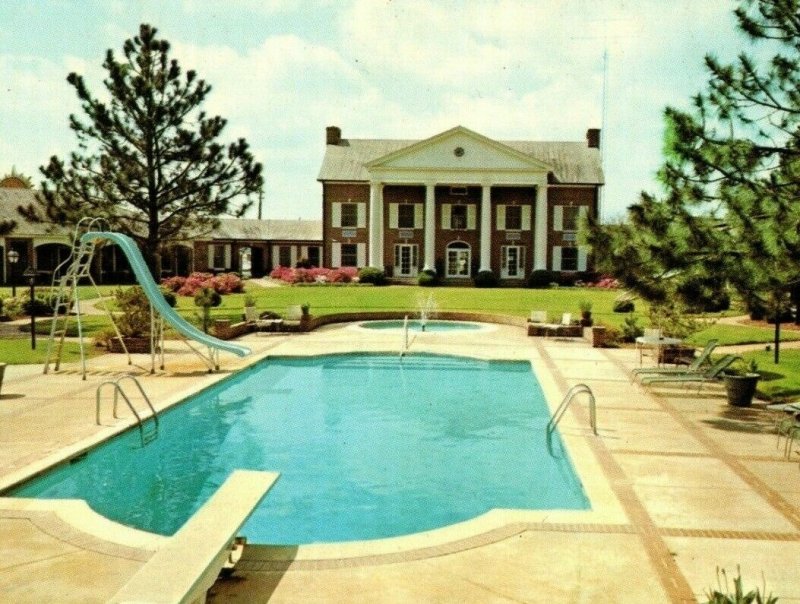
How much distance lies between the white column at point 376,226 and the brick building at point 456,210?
0.07 meters

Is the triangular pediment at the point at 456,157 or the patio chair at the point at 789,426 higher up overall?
the triangular pediment at the point at 456,157

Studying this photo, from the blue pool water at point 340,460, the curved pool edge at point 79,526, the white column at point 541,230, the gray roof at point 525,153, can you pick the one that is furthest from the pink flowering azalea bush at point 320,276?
the curved pool edge at point 79,526

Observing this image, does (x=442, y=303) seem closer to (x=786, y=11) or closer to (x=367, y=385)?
(x=367, y=385)

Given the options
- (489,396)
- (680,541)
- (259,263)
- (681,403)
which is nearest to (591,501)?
(680,541)

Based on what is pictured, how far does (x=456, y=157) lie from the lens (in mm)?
49156

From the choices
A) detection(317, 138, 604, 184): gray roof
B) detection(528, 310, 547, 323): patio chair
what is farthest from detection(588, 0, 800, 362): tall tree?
detection(317, 138, 604, 184): gray roof

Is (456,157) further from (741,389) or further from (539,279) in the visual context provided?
(741,389)

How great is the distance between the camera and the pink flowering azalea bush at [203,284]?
3753cm

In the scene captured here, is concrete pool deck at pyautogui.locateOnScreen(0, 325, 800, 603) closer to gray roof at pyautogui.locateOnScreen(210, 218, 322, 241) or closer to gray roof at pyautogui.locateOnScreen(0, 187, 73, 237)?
gray roof at pyautogui.locateOnScreen(0, 187, 73, 237)

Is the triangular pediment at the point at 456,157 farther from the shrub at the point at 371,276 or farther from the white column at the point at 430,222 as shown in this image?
the shrub at the point at 371,276

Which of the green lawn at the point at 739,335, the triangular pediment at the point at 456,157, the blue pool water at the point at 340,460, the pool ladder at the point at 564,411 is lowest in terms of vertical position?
the blue pool water at the point at 340,460

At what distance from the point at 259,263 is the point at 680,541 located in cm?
5342

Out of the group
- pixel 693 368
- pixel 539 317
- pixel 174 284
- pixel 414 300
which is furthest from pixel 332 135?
pixel 693 368

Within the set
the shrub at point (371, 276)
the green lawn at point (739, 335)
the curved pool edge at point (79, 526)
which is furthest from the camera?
the shrub at point (371, 276)
